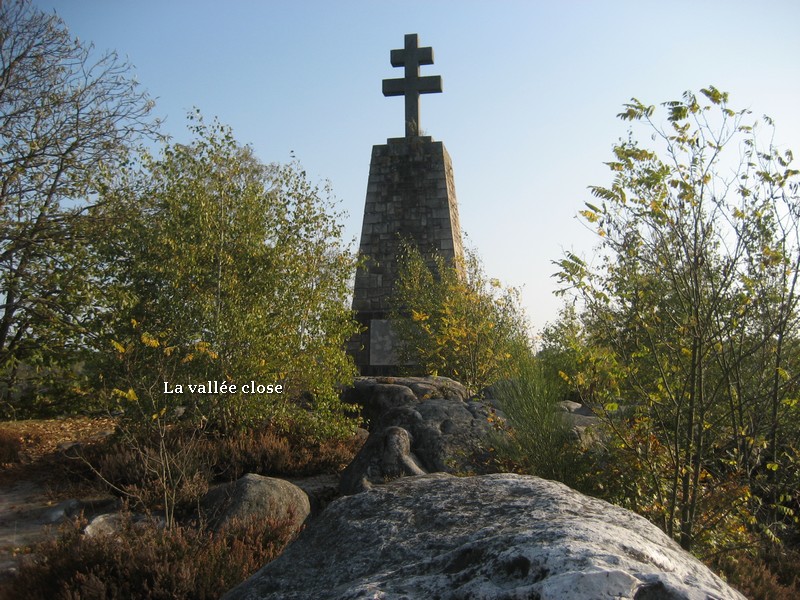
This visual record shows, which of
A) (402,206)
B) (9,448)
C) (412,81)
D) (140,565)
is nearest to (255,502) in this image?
(140,565)

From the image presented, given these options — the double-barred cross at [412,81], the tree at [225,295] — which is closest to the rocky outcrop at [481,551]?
the tree at [225,295]

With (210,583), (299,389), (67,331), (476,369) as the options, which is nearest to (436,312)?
(476,369)

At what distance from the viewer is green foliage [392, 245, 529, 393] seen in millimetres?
13031

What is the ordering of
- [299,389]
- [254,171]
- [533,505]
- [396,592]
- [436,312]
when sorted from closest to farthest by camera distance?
[396,592] < [533,505] < [299,389] < [436,312] < [254,171]

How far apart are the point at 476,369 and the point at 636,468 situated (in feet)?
27.3

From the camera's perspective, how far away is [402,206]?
17609 mm

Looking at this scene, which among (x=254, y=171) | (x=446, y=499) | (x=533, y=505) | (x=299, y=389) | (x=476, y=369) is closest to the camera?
(x=533, y=505)

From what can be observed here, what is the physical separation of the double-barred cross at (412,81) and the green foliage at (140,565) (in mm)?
14396

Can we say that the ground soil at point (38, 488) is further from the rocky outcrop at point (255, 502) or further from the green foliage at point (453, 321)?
the green foliage at point (453, 321)

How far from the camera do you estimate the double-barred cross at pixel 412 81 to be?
17.7m

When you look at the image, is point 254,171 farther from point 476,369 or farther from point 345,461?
point 345,461

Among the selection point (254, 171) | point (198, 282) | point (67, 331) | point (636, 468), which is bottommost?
point (636, 468)

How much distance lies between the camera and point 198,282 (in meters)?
8.81

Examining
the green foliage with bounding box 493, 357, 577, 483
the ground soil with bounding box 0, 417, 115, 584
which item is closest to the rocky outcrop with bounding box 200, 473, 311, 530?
the ground soil with bounding box 0, 417, 115, 584
